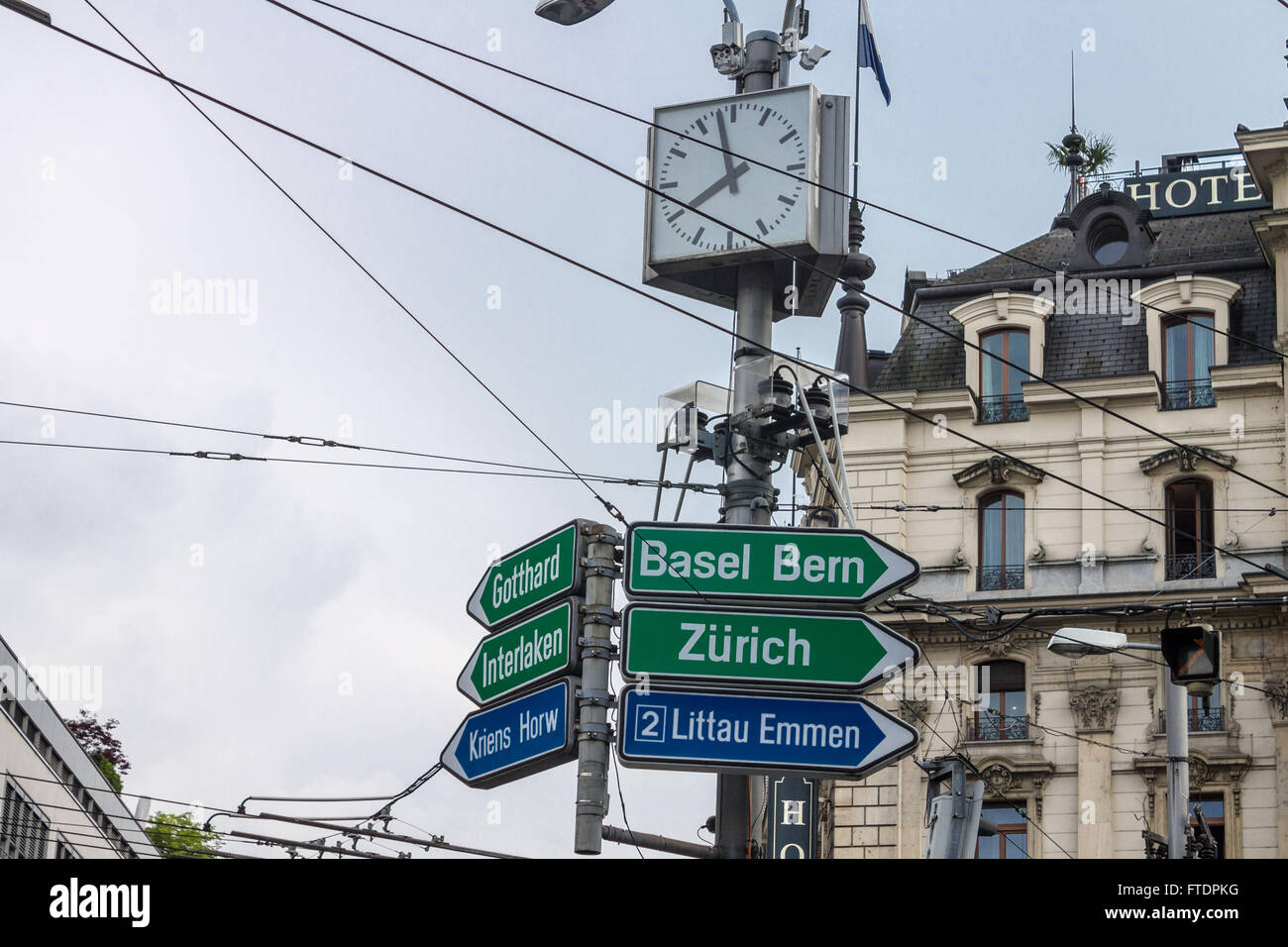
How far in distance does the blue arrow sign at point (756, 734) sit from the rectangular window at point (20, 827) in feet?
88.6

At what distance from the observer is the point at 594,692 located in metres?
9.88

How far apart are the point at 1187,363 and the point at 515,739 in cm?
2981

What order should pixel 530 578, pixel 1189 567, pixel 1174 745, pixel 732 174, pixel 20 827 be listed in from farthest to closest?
pixel 1189 567 → pixel 20 827 → pixel 1174 745 → pixel 732 174 → pixel 530 578

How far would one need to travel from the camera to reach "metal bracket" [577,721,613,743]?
983 centimetres

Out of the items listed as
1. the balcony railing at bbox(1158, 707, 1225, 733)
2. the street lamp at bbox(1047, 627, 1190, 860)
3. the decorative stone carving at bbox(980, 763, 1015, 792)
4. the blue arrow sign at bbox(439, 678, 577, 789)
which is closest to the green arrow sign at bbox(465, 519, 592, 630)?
the blue arrow sign at bbox(439, 678, 577, 789)

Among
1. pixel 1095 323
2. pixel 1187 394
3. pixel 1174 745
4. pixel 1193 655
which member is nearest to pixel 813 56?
pixel 1193 655

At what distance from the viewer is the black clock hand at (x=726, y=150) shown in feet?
38.1

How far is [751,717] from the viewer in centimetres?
960

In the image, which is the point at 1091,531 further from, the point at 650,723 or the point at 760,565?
the point at 650,723

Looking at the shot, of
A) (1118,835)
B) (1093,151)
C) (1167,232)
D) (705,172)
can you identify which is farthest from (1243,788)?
(705,172)

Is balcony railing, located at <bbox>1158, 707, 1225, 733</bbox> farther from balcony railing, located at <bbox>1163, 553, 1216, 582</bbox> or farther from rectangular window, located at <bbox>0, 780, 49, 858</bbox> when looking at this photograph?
rectangular window, located at <bbox>0, 780, 49, 858</bbox>

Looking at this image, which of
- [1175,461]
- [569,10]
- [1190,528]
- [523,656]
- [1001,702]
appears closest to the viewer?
[523,656]
